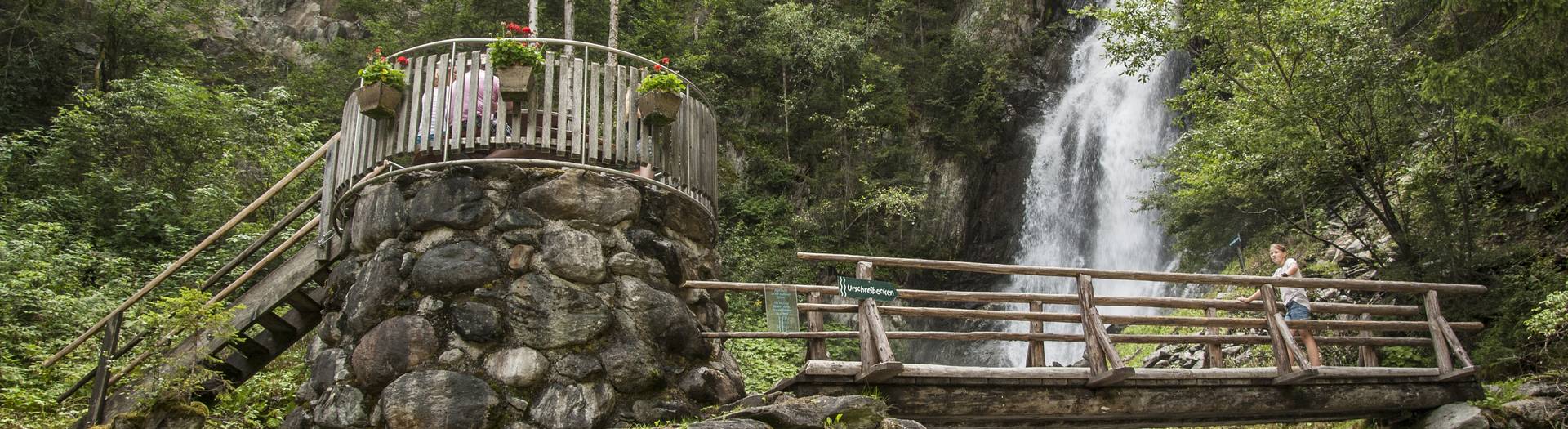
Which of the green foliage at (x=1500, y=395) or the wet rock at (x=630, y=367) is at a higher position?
the wet rock at (x=630, y=367)

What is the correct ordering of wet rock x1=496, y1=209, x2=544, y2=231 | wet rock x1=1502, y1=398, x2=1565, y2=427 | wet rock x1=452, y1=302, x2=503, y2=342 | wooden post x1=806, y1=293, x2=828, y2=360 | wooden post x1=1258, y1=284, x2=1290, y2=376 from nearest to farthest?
1. wet rock x1=452, y1=302, x2=503, y2=342
2. wet rock x1=496, y1=209, x2=544, y2=231
3. wooden post x1=806, y1=293, x2=828, y2=360
4. wooden post x1=1258, y1=284, x2=1290, y2=376
5. wet rock x1=1502, y1=398, x2=1565, y2=427

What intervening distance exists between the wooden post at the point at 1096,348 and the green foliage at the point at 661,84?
12.5 feet

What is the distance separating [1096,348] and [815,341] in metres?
2.39

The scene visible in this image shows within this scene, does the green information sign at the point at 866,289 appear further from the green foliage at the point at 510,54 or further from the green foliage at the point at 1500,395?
the green foliage at the point at 1500,395

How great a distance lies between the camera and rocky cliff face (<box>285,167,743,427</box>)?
6.35 meters

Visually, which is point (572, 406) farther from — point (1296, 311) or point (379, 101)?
point (1296, 311)

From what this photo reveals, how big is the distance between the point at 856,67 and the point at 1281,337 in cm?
1344

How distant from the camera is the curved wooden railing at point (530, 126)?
7180 mm

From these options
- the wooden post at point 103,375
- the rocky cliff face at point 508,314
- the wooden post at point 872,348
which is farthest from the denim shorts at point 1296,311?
the wooden post at point 103,375

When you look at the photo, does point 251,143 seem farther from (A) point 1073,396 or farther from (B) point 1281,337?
(B) point 1281,337

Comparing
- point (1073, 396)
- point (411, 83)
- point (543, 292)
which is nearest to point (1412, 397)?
point (1073, 396)

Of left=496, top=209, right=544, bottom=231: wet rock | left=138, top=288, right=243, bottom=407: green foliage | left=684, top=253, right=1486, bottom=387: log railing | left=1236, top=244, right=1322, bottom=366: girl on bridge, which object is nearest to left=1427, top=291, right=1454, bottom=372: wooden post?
left=684, top=253, right=1486, bottom=387: log railing

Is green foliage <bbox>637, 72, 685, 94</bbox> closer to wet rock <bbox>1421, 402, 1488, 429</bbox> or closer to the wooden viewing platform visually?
the wooden viewing platform

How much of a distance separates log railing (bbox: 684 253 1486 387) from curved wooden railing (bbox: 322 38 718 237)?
1152 millimetres
